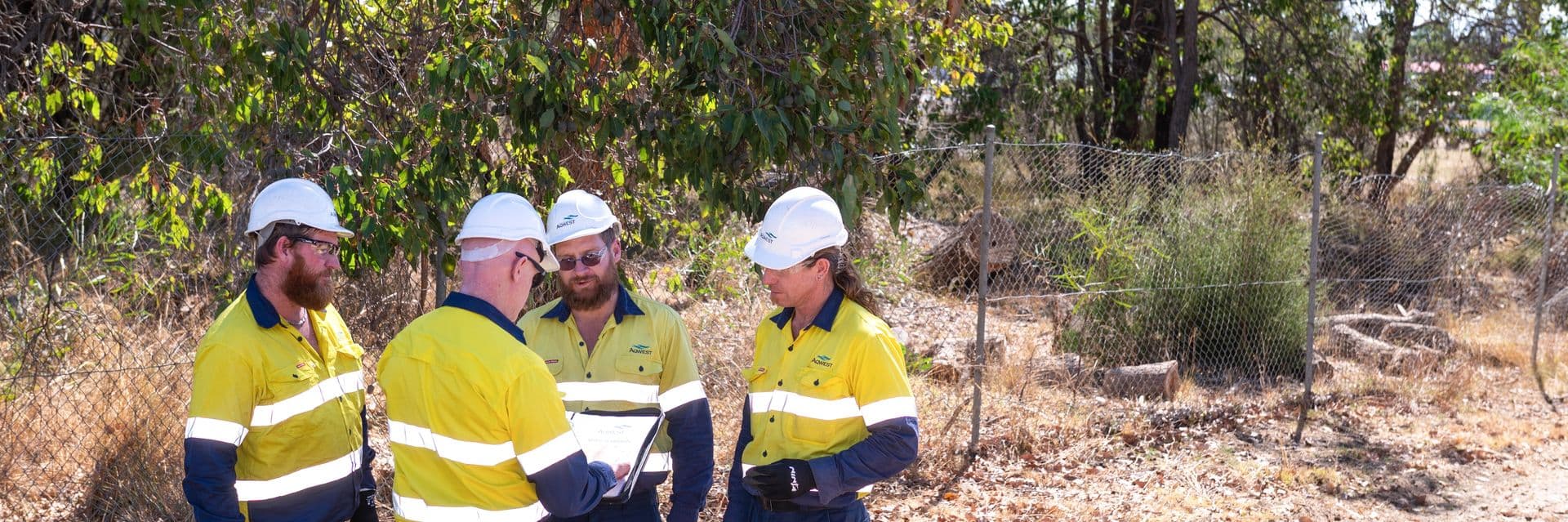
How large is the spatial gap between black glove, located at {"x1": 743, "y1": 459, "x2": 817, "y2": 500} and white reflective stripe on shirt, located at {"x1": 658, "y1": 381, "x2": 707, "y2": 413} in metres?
0.41

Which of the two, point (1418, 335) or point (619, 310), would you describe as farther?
point (1418, 335)

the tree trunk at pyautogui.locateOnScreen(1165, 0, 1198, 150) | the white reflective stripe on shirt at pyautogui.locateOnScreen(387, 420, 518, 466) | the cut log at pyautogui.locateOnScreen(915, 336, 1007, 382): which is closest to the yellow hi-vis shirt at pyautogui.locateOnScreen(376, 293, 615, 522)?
the white reflective stripe on shirt at pyautogui.locateOnScreen(387, 420, 518, 466)

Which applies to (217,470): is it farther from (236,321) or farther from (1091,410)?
(1091,410)

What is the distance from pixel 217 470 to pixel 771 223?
61.8 inches

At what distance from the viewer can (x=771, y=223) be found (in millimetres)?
3295

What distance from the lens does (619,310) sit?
3570 millimetres

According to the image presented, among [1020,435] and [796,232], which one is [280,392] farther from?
[1020,435]

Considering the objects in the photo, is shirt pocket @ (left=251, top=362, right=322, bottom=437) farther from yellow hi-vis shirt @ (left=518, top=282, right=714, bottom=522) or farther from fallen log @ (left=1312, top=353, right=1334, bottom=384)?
fallen log @ (left=1312, top=353, right=1334, bottom=384)

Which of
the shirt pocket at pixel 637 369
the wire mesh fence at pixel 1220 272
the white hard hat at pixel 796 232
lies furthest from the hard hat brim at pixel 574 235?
→ the wire mesh fence at pixel 1220 272

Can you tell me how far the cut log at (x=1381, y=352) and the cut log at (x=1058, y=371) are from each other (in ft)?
8.82

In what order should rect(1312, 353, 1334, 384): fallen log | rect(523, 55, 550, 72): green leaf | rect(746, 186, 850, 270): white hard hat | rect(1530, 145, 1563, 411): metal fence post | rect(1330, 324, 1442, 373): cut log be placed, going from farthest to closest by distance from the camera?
rect(1330, 324, 1442, 373): cut log → rect(1530, 145, 1563, 411): metal fence post → rect(1312, 353, 1334, 384): fallen log → rect(523, 55, 550, 72): green leaf → rect(746, 186, 850, 270): white hard hat

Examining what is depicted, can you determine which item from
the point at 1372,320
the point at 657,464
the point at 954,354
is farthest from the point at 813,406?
the point at 1372,320

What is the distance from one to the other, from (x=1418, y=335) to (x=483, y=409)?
32.1 feet

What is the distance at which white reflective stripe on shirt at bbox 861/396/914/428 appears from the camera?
316 centimetres
